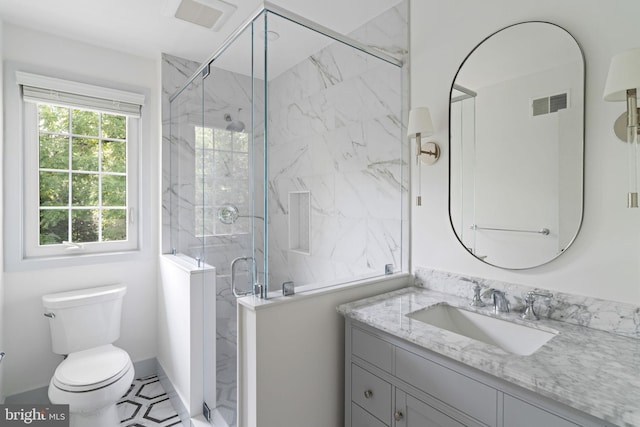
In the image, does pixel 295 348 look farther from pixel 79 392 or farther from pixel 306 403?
pixel 79 392

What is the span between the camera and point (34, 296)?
2.17 metres

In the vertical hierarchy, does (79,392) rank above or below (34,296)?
below

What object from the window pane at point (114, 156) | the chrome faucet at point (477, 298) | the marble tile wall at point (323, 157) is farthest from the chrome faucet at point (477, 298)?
the window pane at point (114, 156)

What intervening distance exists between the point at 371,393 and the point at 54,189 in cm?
246

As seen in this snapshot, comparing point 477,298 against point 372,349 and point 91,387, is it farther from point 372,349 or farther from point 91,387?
point 91,387

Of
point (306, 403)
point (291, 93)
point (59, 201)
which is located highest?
point (291, 93)

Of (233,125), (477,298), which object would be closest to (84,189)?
(233,125)

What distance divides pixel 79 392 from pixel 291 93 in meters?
2.23

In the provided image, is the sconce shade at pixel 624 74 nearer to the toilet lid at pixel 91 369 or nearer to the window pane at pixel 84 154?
the toilet lid at pixel 91 369

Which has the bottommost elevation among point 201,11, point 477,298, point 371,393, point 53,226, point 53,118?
point 371,393

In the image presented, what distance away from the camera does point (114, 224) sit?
2.51 metres

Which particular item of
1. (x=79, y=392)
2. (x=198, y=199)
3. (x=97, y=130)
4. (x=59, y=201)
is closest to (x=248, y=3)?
(x=198, y=199)

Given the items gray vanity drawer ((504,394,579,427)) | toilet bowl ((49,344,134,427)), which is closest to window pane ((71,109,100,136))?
toilet bowl ((49,344,134,427))

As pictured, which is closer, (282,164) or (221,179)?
(221,179)
